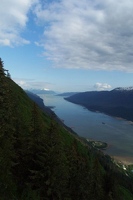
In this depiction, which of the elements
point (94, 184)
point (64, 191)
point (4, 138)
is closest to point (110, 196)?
point (94, 184)

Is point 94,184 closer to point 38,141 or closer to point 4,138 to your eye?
point 38,141

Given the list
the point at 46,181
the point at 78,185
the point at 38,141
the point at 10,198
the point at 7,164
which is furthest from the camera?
the point at 78,185

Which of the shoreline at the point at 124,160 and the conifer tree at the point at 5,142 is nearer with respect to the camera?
the conifer tree at the point at 5,142

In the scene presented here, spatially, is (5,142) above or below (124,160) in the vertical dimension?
above

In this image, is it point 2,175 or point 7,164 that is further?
point 7,164

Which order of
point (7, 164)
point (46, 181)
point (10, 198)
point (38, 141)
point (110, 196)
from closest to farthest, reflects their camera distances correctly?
point (10, 198), point (7, 164), point (46, 181), point (38, 141), point (110, 196)

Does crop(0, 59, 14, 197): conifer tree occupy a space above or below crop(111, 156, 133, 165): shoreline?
above

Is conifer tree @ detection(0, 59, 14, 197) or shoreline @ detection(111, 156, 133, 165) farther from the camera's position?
shoreline @ detection(111, 156, 133, 165)

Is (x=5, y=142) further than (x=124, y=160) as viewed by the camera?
No

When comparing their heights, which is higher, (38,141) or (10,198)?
(38,141)

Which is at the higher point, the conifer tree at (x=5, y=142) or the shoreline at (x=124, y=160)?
the conifer tree at (x=5, y=142)

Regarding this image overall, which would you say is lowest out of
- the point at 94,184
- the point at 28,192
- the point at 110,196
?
the point at 110,196
